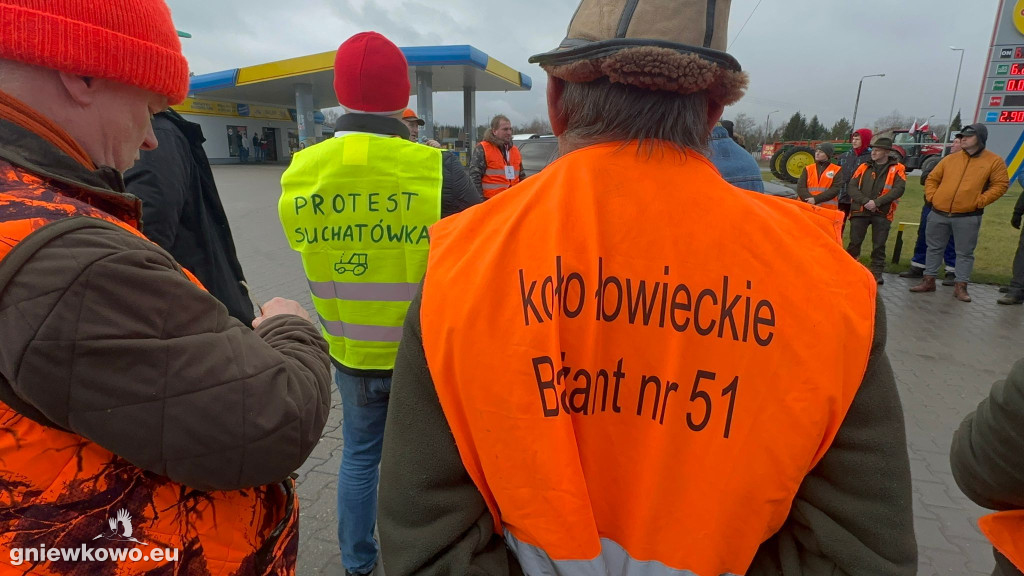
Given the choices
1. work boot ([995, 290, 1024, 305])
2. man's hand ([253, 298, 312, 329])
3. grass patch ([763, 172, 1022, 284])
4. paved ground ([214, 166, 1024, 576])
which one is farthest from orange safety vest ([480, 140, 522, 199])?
man's hand ([253, 298, 312, 329])

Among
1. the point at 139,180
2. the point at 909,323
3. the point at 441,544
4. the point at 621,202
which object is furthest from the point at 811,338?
the point at 909,323

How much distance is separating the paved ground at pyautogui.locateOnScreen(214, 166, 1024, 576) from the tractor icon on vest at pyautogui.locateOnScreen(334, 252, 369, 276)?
4.82 feet

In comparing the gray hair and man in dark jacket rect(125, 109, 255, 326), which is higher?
the gray hair

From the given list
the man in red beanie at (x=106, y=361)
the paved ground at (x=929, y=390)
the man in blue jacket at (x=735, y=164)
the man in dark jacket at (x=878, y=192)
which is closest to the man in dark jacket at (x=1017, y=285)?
the paved ground at (x=929, y=390)

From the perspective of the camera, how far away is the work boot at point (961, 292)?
7.04m

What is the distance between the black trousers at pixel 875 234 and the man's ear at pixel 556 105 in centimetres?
816

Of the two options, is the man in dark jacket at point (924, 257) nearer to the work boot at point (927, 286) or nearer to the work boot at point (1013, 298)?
the work boot at point (927, 286)

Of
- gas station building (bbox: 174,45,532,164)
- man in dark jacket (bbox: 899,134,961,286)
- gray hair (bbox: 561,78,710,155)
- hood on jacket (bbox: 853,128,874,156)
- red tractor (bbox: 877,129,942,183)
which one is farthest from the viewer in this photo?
red tractor (bbox: 877,129,942,183)

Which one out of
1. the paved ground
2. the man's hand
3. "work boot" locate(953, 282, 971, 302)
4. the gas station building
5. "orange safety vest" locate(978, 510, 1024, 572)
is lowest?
the paved ground

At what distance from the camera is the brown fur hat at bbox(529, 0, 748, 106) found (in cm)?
90

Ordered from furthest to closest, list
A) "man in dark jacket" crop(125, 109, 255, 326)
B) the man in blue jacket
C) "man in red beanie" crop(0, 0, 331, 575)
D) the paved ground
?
the man in blue jacket
the paved ground
"man in dark jacket" crop(125, 109, 255, 326)
"man in red beanie" crop(0, 0, 331, 575)

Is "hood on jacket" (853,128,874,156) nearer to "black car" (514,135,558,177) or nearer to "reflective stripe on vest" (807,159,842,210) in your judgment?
"reflective stripe on vest" (807,159,842,210)

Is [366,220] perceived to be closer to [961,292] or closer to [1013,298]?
[961,292]

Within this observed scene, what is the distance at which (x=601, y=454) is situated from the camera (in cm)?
103
